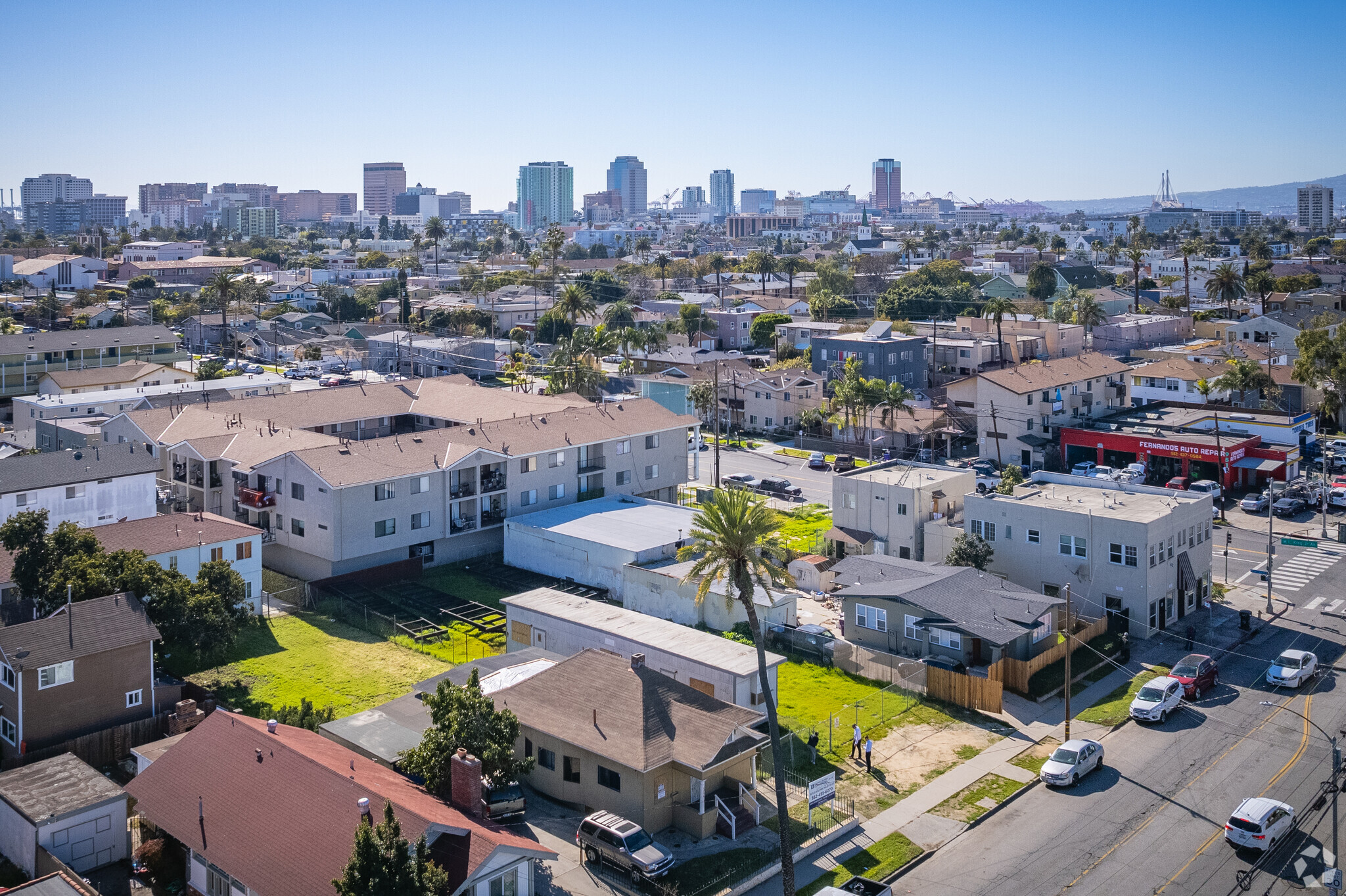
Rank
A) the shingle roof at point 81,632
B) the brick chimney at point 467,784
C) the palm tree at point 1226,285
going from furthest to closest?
the palm tree at point 1226,285 < the shingle roof at point 81,632 < the brick chimney at point 467,784

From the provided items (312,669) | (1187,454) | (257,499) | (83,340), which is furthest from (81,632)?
(83,340)

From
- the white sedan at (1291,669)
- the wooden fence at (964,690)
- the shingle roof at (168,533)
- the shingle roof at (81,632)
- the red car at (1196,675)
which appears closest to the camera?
the shingle roof at (81,632)

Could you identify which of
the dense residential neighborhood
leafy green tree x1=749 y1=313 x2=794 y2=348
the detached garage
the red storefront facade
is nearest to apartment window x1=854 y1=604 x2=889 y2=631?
the dense residential neighborhood

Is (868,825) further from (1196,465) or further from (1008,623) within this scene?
(1196,465)

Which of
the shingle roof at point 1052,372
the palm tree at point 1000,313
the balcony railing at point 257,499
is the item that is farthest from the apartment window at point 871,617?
the palm tree at point 1000,313

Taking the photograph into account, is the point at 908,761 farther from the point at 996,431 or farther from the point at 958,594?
the point at 996,431

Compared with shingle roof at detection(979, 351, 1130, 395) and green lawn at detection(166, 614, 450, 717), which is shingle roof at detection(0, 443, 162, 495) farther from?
shingle roof at detection(979, 351, 1130, 395)

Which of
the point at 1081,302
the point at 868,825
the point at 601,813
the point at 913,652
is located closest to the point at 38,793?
the point at 601,813

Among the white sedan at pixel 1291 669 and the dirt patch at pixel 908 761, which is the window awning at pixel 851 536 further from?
the white sedan at pixel 1291 669
